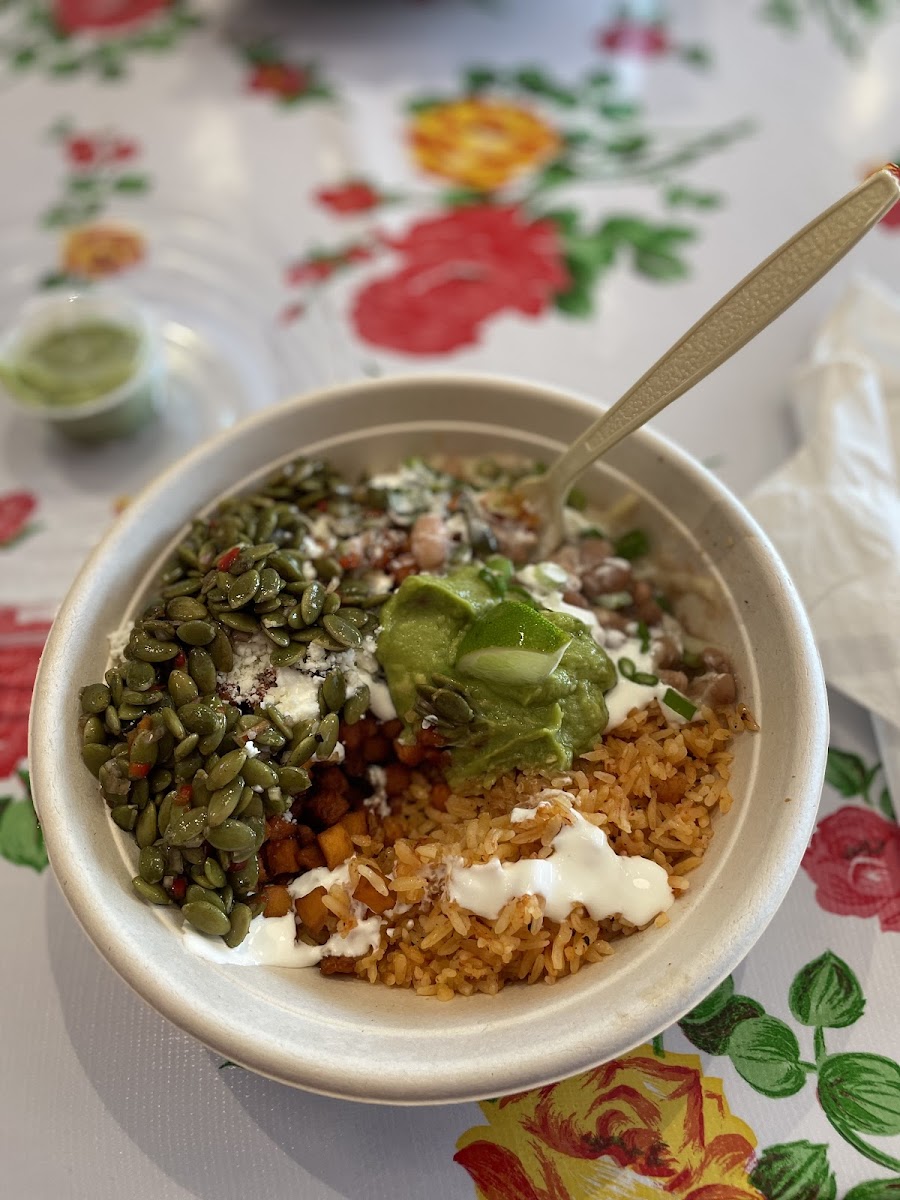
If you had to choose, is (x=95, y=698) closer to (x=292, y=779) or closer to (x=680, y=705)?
(x=292, y=779)

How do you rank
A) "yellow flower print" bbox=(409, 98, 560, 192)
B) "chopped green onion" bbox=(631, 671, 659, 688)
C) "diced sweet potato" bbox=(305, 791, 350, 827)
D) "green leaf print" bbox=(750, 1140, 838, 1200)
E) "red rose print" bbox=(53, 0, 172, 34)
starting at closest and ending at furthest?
"green leaf print" bbox=(750, 1140, 838, 1200) → "diced sweet potato" bbox=(305, 791, 350, 827) → "chopped green onion" bbox=(631, 671, 659, 688) → "yellow flower print" bbox=(409, 98, 560, 192) → "red rose print" bbox=(53, 0, 172, 34)

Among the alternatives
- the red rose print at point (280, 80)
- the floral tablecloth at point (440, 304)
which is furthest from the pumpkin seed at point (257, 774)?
the red rose print at point (280, 80)

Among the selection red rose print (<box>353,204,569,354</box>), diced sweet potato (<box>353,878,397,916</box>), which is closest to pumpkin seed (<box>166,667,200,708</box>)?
diced sweet potato (<box>353,878,397,916</box>)

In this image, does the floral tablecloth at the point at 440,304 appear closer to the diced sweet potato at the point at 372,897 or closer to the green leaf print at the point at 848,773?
the green leaf print at the point at 848,773

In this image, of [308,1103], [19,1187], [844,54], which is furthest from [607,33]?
[19,1187]

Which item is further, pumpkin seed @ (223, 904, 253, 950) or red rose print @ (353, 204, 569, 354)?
red rose print @ (353, 204, 569, 354)

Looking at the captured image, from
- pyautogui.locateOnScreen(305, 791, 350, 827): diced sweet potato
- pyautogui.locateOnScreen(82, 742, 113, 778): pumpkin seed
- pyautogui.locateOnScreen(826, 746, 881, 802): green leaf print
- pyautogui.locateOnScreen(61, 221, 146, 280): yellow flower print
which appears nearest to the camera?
pyautogui.locateOnScreen(82, 742, 113, 778): pumpkin seed

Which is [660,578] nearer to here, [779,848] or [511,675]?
[511,675]

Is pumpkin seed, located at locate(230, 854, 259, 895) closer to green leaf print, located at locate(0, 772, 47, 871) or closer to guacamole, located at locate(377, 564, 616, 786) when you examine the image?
guacamole, located at locate(377, 564, 616, 786)
